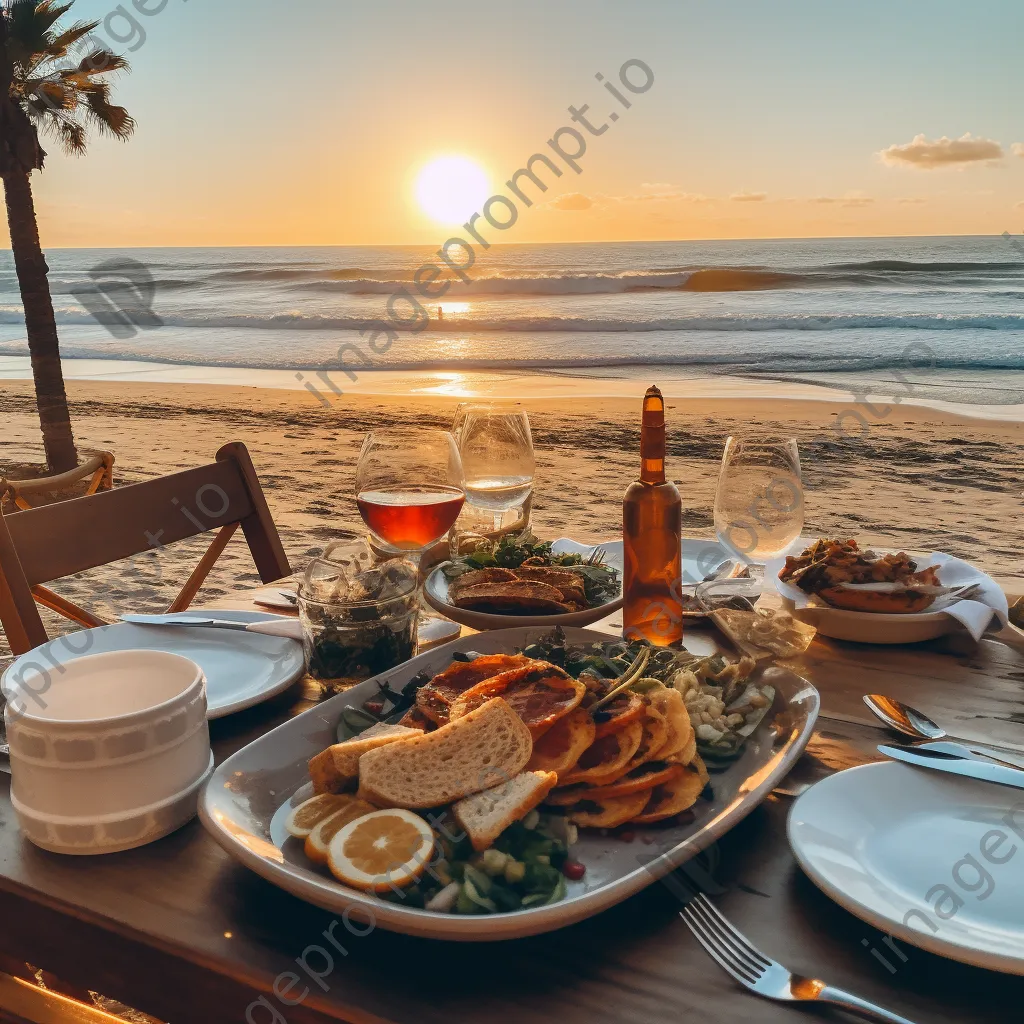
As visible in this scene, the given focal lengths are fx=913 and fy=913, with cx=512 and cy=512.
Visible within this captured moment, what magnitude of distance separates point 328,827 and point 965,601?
1.14m

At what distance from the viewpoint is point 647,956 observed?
0.75 metres

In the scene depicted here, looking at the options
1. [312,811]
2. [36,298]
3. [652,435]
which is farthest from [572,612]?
[36,298]

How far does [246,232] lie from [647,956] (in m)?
43.7

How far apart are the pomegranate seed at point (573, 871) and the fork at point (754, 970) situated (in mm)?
93

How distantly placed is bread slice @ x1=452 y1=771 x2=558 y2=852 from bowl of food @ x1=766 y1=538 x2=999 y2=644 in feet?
2.66

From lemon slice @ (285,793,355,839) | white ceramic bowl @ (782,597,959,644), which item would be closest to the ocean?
white ceramic bowl @ (782,597,959,644)

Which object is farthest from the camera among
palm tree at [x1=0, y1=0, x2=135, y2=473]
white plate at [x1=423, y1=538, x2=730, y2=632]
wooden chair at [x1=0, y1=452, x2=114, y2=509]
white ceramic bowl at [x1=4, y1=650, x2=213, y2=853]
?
palm tree at [x1=0, y1=0, x2=135, y2=473]

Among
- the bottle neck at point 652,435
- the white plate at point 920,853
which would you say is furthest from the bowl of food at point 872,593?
the white plate at point 920,853

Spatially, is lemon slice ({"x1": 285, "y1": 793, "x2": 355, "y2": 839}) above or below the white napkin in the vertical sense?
above

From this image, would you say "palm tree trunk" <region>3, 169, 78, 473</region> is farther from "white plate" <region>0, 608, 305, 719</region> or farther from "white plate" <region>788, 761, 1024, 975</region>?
"white plate" <region>788, 761, 1024, 975</region>

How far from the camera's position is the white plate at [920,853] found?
747 mm

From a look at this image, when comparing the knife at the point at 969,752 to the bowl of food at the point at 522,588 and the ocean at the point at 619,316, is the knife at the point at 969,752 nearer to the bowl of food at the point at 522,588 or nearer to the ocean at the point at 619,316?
the bowl of food at the point at 522,588

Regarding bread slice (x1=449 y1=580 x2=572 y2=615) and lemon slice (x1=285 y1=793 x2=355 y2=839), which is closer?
lemon slice (x1=285 y1=793 x2=355 y2=839)

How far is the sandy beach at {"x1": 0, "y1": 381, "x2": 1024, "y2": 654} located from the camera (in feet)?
19.5
